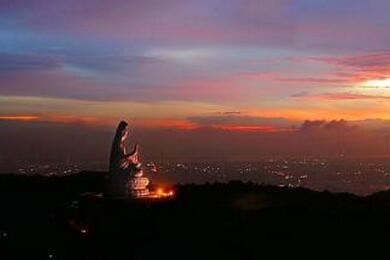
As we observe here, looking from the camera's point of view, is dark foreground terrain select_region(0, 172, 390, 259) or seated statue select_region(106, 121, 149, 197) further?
seated statue select_region(106, 121, 149, 197)

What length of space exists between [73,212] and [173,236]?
6.42 metres

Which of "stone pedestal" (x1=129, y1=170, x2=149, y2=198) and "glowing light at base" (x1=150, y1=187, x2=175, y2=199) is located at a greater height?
"stone pedestal" (x1=129, y1=170, x2=149, y2=198)

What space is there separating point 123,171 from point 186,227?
7.38 meters

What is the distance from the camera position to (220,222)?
26.9 meters

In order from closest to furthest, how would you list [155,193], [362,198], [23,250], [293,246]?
[293,246] → [23,250] → [155,193] → [362,198]

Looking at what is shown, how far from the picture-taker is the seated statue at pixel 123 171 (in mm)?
32438

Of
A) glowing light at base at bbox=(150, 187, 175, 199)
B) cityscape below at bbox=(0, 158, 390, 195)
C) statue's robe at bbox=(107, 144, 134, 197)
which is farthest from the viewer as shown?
cityscape below at bbox=(0, 158, 390, 195)

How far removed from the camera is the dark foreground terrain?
951 inches

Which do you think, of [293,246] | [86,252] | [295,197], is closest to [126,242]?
[86,252]

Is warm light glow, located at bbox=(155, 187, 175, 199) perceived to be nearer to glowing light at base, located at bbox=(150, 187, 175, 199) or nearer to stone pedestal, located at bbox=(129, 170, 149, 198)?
glowing light at base, located at bbox=(150, 187, 175, 199)

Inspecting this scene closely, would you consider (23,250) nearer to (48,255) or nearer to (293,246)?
(48,255)

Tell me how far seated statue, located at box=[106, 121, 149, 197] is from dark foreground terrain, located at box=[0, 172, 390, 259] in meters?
1.24

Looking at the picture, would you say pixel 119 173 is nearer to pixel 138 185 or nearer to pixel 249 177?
pixel 138 185

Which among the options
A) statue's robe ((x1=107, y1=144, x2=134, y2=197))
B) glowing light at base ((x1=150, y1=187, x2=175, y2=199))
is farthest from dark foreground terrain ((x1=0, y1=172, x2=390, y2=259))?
statue's robe ((x1=107, y1=144, x2=134, y2=197))
